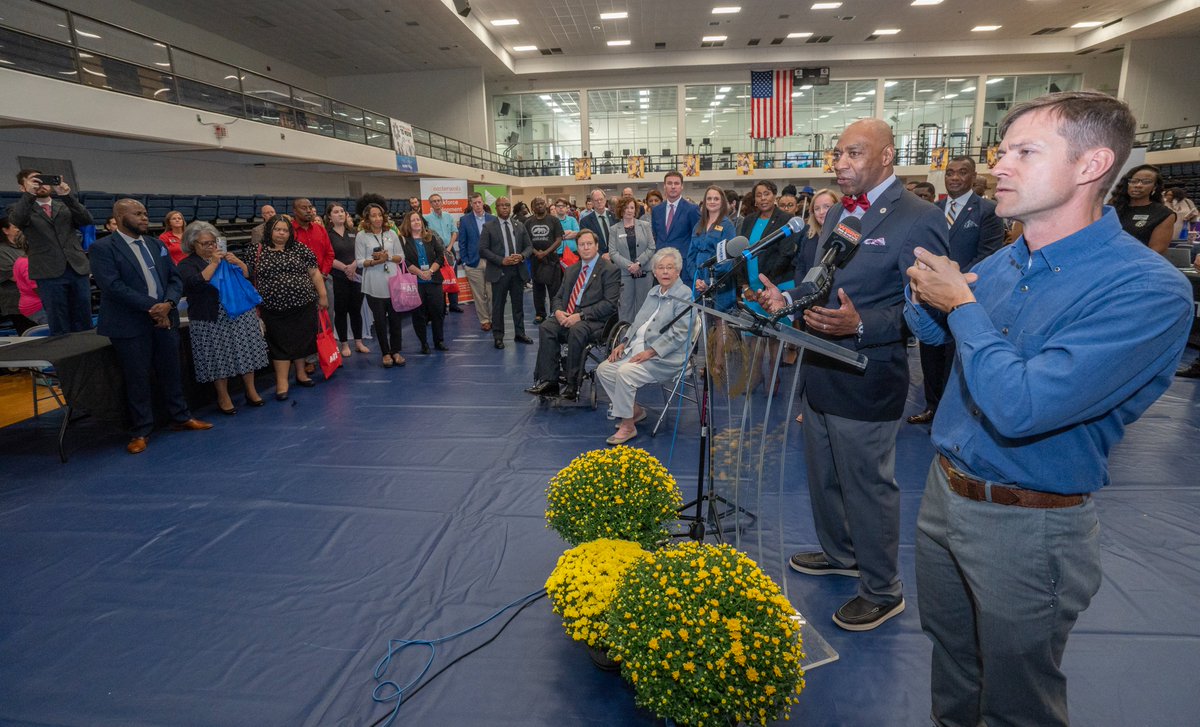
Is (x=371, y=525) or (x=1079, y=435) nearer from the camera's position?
(x=1079, y=435)

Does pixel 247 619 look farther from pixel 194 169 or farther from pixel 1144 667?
pixel 194 169

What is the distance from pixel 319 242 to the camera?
6062mm

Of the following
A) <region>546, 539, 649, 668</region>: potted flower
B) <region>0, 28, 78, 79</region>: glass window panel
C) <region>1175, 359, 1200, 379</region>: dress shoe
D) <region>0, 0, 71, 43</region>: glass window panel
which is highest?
<region>0, 0, 71, 43</region>: glass window panel

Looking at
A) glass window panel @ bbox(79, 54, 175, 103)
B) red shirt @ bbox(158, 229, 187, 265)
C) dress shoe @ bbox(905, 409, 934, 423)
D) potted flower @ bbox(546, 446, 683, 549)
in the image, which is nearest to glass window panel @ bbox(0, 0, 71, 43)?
glass window panel @ bbox(79, 54, 175, 103)

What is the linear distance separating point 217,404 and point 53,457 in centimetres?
121

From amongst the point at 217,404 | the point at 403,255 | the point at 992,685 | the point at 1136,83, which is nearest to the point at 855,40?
the point at 1136,83

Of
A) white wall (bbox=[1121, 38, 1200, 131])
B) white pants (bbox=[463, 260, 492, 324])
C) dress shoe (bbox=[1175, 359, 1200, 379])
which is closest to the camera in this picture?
dress shoe (bbox=[1175, 359, 1200, 379])

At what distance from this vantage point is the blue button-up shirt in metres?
0.98

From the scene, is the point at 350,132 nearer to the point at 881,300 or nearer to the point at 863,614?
the point at 881,300

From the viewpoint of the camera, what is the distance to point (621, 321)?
5047mm

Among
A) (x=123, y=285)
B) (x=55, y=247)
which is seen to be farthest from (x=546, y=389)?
(x=55, y=247)

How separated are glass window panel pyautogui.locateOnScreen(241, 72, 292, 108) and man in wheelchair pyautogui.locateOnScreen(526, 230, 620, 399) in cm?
933

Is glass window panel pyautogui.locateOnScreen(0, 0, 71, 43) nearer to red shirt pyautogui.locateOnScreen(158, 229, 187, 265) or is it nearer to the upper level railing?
the upper level railing

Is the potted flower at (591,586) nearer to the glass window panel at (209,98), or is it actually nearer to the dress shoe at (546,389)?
the dress shoe at (546,389)
